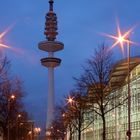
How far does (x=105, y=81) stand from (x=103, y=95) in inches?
54.2

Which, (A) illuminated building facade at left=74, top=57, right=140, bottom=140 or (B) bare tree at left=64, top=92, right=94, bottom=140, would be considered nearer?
(B) bare tree at left=64, top=92, right=94, bottom=140

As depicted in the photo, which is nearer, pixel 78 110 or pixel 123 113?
pixel 78 110

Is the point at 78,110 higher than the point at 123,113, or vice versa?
the point at 123,113

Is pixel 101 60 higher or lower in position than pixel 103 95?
higher

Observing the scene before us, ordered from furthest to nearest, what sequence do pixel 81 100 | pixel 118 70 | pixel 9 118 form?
pixel 118 70 < pixel 9 118 < pixel 81 100

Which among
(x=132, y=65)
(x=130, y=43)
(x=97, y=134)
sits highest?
(x=132, y=65)

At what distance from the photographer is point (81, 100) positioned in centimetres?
5656

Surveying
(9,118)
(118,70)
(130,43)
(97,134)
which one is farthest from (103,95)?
(97,134)

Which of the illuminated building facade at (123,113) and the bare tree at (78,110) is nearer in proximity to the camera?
the bare tree at (78,110)

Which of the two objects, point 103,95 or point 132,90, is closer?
point 103,95

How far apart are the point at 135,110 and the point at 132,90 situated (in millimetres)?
3545

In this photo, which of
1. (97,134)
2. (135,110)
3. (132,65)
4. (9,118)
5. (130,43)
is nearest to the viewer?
(130,43)

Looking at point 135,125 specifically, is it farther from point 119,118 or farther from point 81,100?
point 81,100

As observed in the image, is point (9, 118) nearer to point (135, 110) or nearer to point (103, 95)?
point (103, 95)
